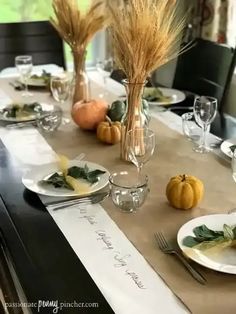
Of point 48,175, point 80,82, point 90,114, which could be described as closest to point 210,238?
point 48,175

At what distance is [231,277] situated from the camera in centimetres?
92

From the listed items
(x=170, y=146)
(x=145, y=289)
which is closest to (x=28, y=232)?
(x=145, y=289)

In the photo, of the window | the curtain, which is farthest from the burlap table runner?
the window

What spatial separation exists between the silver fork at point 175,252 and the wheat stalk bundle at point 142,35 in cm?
47

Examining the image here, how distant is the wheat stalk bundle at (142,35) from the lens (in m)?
1.26

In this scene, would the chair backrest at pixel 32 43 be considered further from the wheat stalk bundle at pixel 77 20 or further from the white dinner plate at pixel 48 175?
the white dinner plate at pixel 48 175

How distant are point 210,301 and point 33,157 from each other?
82cm

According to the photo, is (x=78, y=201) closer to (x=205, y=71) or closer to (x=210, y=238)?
(x=210, y=238)

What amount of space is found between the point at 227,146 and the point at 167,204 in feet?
1.39

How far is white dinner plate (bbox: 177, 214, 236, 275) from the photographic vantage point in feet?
3.03

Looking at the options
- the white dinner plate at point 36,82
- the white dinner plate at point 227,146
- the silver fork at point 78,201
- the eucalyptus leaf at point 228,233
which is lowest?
the silver fork at point 78,201

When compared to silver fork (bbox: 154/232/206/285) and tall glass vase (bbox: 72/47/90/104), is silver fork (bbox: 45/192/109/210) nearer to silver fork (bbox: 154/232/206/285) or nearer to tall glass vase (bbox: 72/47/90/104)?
silver fork (bbox: 154/232/206/285)

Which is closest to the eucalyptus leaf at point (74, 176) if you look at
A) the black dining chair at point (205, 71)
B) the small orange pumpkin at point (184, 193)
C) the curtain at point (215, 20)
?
the small orange pumpkin at point (184, 193)

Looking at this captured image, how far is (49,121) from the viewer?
1728 millimetres
